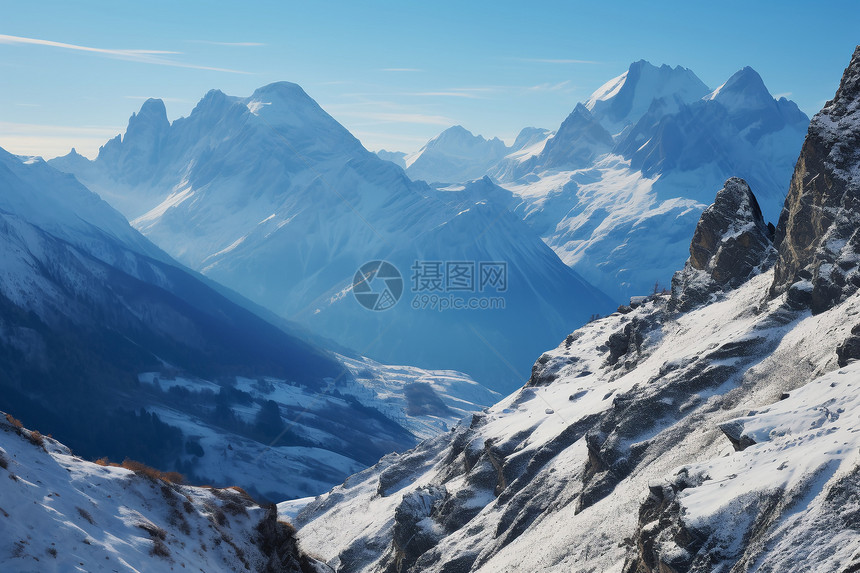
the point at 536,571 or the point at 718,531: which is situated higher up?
the point at 718,531

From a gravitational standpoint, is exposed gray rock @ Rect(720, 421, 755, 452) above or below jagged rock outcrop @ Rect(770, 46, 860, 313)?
below

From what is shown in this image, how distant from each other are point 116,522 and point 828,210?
57702 millimetres

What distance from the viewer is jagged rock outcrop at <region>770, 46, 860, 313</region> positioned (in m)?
56.8

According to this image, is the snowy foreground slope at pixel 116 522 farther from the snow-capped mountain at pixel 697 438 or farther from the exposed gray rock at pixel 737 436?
the exposed gray rock at pixel 737 436

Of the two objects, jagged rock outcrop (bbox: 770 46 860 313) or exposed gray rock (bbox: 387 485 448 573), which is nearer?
jagged rock outcrop (bbox: 770 46 860 313)

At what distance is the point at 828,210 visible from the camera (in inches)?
2393

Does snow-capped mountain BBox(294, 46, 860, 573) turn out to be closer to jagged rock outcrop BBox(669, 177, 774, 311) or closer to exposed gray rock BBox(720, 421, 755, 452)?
exposed gray rock BBox(720, 421, 755, 452)

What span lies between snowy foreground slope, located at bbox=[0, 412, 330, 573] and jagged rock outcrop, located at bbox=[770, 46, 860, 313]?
1774 inches

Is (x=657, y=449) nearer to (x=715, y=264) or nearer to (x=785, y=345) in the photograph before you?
(x=785, y=345)

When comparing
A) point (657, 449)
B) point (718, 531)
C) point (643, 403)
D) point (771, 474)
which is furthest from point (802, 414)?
point (643, 403)

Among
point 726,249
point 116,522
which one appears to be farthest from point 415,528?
point 726,249

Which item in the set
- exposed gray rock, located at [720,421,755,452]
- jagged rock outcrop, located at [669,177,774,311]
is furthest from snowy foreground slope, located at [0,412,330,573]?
jagged rock outcrop, located at [669,177,774,311]

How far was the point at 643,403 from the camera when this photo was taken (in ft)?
197

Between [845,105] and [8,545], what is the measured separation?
223 feet
